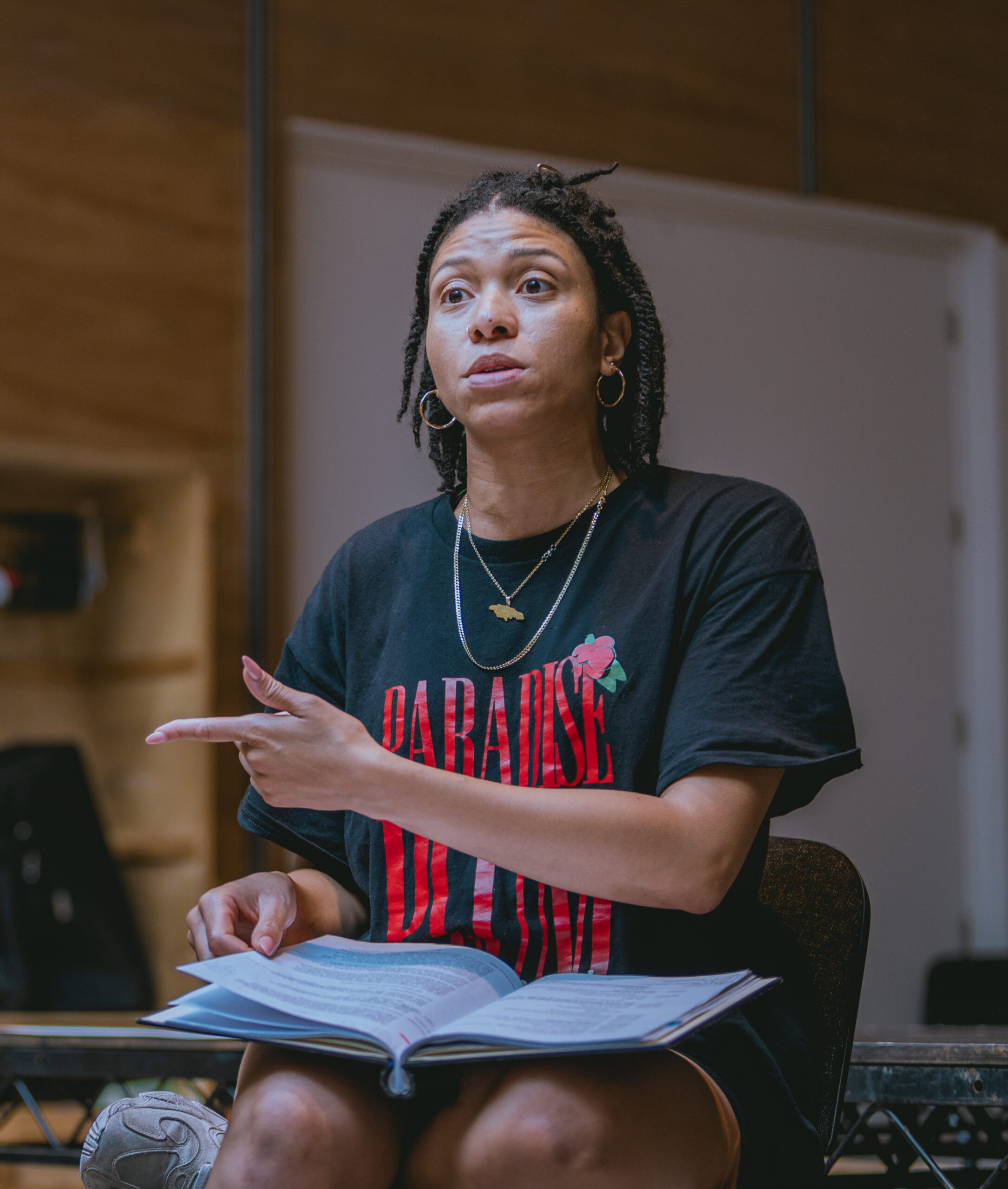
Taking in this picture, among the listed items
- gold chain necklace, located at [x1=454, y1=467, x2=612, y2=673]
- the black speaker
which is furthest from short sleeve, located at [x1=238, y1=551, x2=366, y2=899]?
the black speaker

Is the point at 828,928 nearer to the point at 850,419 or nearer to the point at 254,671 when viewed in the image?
the point at 254,671

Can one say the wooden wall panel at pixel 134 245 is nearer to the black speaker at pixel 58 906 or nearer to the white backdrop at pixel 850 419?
the white backdrop at pixel 850 419

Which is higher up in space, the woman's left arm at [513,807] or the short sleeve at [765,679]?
the short sleeve at [765,679]

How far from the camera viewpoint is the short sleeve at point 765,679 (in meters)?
1.03

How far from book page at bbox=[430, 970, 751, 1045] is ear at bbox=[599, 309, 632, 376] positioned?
21.4 inches

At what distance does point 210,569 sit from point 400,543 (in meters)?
1.84

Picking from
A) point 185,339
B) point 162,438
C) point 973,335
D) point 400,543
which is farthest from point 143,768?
point 973,335

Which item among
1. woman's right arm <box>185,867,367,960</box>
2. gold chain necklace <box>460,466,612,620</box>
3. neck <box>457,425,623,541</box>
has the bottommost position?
woman's right arm <box>185,867,367,960</box>

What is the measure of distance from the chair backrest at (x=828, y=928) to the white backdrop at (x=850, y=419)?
98.1 inches

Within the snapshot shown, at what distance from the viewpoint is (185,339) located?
3443mm

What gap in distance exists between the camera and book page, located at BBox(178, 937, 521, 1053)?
0.88 meters

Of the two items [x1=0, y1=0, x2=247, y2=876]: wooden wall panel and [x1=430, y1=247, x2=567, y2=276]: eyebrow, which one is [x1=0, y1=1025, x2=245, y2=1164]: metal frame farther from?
[x1=0, y1=0, x2=247, y2=876]: wooden wall panel

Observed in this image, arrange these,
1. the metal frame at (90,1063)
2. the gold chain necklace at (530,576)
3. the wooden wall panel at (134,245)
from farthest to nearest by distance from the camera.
Result: the wooden wall panel at (134,245) < the metal frame at (90,1063) < the gold chain necklace at (530,576)

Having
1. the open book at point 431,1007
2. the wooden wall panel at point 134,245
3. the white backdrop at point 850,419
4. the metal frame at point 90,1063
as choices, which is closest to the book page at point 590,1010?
the open book at point 431,1007
